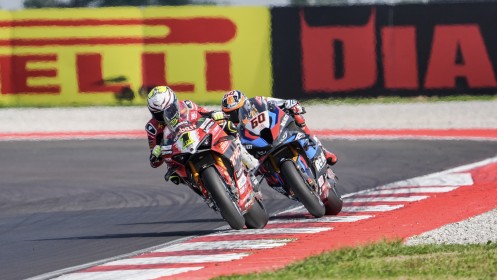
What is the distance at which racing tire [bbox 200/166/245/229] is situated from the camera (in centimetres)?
1130

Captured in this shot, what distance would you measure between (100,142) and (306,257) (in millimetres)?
14600

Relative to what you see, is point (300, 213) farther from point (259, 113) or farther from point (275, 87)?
point (275, 87)

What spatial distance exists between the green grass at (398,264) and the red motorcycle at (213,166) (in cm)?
167

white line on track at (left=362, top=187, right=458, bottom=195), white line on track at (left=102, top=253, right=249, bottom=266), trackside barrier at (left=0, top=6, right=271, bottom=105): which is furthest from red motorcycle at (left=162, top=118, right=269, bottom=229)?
trackside barrier at (left=0, top=6, right=271, bottom=105)

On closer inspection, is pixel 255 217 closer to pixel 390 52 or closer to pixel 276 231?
pixel 276 231

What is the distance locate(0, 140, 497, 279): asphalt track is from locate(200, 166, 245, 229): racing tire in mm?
633

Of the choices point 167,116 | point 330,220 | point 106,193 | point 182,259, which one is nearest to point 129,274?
point 182,259

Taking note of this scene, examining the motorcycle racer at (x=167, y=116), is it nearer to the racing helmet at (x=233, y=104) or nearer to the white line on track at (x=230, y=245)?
the racing helmet at (x=233, y=104)

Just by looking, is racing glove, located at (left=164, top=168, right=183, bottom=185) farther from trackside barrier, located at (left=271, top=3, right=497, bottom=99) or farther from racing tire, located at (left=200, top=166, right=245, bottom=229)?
trackside barrier, located at (left=271, top=3, right=497, bottom=99)

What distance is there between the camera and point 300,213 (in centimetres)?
1347

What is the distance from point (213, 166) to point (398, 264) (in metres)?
2.72

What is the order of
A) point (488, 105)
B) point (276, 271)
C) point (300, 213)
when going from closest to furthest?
1. point (276, 271)
2. point (300, 213)
3. point (488, 105)

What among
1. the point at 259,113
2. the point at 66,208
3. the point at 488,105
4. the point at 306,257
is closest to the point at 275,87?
the point at 488,105

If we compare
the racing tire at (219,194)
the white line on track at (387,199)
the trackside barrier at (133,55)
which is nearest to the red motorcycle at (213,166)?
the racing tire at (219,194)
